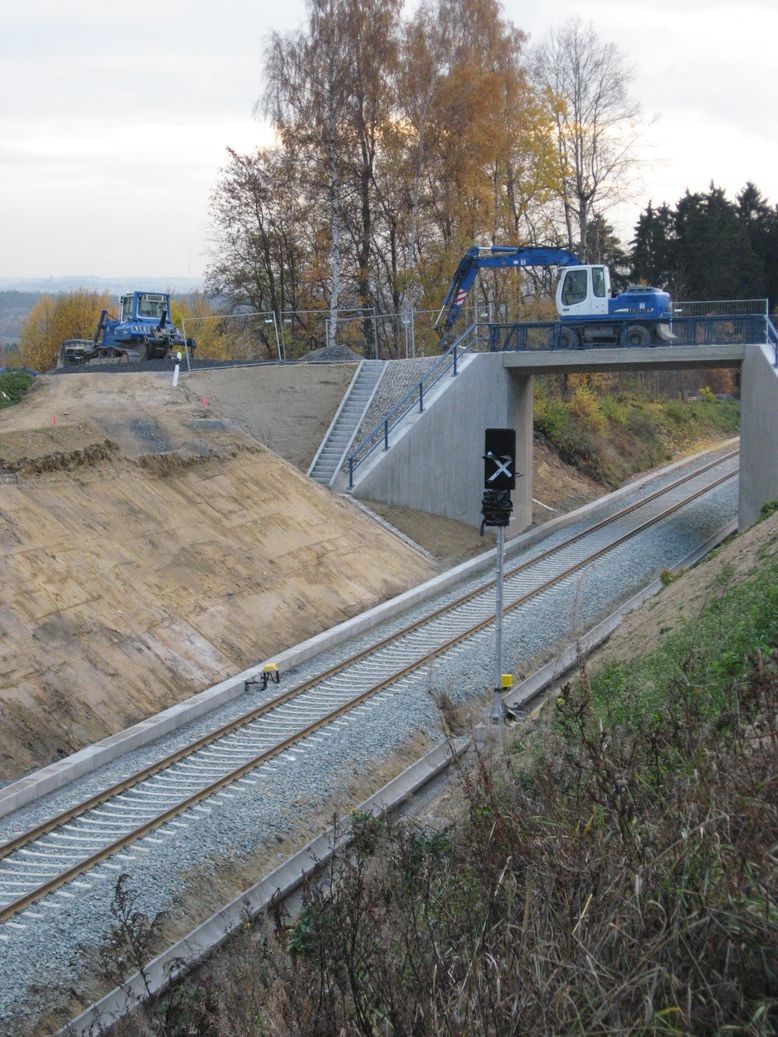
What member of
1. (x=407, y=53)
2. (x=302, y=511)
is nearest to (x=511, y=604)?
(x=302, y=511)

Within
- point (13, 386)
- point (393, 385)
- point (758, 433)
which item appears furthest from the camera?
point (393, 385)

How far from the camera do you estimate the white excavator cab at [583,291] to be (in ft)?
96.3

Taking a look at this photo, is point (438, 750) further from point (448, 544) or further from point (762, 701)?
point (448, 544)

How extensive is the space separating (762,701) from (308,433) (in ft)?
71.1

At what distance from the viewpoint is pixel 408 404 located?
93.8 feet

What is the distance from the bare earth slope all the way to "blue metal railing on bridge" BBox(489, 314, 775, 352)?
6.70m

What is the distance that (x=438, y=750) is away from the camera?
46.0 feet

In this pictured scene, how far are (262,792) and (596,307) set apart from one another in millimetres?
19987

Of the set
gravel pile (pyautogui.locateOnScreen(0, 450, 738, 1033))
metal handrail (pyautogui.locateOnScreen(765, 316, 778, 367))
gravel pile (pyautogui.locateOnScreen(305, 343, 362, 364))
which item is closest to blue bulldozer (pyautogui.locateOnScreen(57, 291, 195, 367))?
gravel pile (pyautogui.locateOnScreen(305, 343, 362, 364))

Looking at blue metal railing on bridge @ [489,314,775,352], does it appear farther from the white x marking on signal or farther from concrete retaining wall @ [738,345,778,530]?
the white x marking on signal

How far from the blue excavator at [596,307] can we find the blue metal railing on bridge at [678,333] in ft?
0.28

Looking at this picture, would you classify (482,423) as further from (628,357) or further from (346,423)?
(628,357)

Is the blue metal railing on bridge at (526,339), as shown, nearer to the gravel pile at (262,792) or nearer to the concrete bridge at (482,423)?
the concrete bridge at (482,423)

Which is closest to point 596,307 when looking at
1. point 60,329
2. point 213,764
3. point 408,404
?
point 408,404
